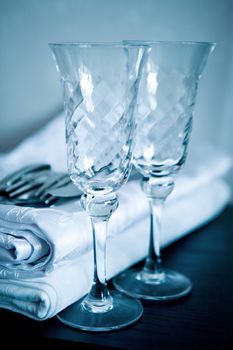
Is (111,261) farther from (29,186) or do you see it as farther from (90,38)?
Answer: (90,38)

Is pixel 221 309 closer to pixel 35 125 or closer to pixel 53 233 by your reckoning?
pixel 53 233

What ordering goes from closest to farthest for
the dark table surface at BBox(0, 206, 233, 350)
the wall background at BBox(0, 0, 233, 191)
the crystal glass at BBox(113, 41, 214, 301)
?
the dark table surface at BBox(0, 206, 233, 350) → the crystal glass at BBox(113, 41, 214, 301) → the wall background at BBox(0, 0, 233, 191)

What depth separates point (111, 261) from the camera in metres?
0.62

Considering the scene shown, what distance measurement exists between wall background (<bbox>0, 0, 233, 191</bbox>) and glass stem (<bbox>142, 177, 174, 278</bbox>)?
430 millimetres

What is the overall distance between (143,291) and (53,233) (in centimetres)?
15

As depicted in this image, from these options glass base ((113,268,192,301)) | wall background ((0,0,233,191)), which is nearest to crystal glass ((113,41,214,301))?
glass base ((113,268,192,301))

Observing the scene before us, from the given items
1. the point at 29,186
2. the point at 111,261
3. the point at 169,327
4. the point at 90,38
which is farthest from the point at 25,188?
the point at 90,38

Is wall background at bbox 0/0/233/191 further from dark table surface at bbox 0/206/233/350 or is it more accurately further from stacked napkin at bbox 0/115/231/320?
dark table surface at bbox 0/206/233/350

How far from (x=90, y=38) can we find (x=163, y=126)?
526 millimetres

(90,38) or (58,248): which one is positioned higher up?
(90,38)

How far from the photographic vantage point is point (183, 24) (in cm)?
101

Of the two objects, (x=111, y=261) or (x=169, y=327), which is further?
(x=111, y=261)

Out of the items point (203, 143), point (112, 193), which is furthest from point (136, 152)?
point (203, 143)

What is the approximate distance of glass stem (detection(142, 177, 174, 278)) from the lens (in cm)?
63
